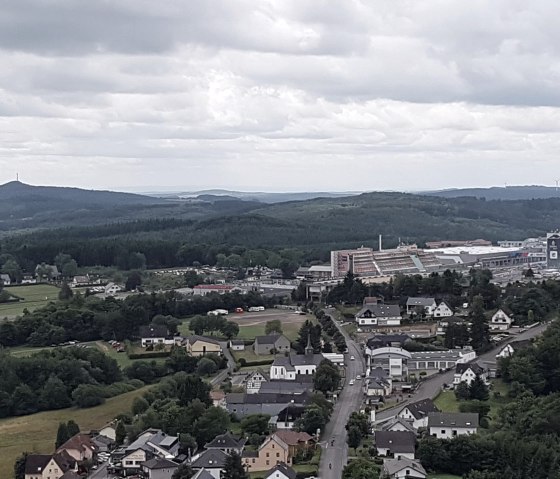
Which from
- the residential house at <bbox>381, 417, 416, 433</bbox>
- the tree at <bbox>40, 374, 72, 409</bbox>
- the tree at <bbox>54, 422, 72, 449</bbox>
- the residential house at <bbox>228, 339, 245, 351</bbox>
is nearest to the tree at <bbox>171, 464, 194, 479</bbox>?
the tree at <bbox>54, 422, 72, 449</bbox>

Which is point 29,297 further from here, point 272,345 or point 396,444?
point 396,444

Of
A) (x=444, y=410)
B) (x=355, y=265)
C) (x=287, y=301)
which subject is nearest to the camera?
(x=444, y=410)

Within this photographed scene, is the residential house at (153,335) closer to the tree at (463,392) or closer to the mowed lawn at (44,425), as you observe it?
the mowed lawn at (44,425)

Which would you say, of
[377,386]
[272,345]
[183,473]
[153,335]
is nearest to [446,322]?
[272,345]

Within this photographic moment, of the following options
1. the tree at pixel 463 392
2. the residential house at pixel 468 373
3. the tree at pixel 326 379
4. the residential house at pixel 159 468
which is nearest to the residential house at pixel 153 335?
the tree at pixel 326 379

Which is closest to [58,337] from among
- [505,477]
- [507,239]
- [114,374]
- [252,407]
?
[114,374]

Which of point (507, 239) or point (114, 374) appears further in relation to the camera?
point (507, 239)

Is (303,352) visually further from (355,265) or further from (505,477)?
(355,265)
